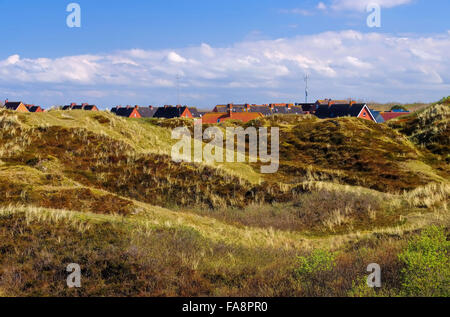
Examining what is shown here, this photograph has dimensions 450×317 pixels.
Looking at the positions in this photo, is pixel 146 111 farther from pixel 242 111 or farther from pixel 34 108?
pixel 34 108

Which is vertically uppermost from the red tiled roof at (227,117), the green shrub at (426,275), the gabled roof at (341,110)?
the gabled roof at (341,110)

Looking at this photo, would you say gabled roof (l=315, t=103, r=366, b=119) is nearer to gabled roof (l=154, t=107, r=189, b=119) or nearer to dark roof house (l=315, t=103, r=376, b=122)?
dark roof house (l=315, t=103, r=376, b=122)

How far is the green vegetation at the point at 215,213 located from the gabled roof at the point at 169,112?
79896 millimetres

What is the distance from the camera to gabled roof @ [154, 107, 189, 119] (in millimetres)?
121688

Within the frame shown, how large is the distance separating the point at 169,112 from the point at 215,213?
345 feet

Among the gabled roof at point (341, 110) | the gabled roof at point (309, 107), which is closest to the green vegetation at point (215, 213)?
the gabled roof at point (341, 110)

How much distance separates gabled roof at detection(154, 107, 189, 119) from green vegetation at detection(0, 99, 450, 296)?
262 ft

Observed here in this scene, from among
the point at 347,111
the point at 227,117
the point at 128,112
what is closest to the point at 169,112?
the point at 128,112

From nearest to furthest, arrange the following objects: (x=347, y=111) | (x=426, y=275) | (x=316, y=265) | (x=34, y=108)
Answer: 1. (x=426, y=275)
2. (x=316, y=265)
3. (x=347, y=111)
4. (x=34, y=108)

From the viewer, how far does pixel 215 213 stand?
20922 millimetres

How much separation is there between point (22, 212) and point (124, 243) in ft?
16.8

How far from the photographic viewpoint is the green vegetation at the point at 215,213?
9648 mm

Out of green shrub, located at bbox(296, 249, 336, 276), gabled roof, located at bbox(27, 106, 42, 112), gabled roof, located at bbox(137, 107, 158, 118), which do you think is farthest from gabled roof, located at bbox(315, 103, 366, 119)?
gabled roof, located at bbox(27, 106, 42, 112)

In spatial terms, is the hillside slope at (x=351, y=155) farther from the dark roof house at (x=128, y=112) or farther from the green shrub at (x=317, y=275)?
the dark roof house at (x=128, y=112)
